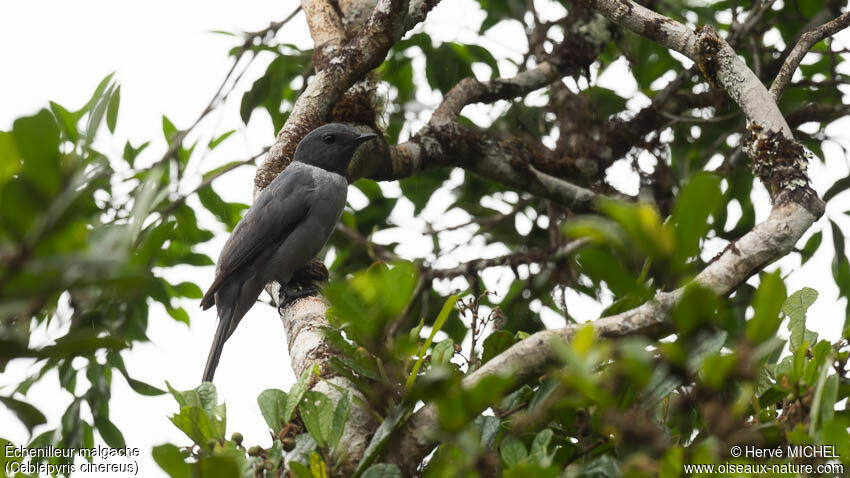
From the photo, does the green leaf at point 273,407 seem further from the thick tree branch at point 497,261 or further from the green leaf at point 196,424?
the thick tree branch at point 497,261

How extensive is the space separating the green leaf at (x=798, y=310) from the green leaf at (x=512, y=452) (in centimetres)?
91

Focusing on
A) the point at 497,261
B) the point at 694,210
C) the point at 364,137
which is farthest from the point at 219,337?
the point at 694,210

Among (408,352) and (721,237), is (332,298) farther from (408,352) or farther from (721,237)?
(721,237)

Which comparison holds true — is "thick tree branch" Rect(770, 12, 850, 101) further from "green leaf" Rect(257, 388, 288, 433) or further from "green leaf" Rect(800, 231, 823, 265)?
"green leaf" Rect(257, 388, 288, 433)

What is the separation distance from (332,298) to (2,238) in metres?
0.56

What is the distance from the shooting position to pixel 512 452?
1654 millimetres

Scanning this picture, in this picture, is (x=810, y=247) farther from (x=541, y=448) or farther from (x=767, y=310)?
(x=767, y=310)

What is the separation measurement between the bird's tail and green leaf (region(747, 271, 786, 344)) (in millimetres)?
3446

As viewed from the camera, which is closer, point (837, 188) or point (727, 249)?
point (727, 249)

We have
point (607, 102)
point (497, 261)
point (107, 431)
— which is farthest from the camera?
point (607, 102)

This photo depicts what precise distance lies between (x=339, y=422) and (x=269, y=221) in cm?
289

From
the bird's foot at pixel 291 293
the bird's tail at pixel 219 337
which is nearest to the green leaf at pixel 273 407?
the bird's foot at pixel 291 293

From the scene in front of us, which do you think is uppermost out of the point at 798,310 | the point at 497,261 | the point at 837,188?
the point at 497,261

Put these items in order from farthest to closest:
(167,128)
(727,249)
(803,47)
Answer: (167,128) → (803,47) → (727,249)
